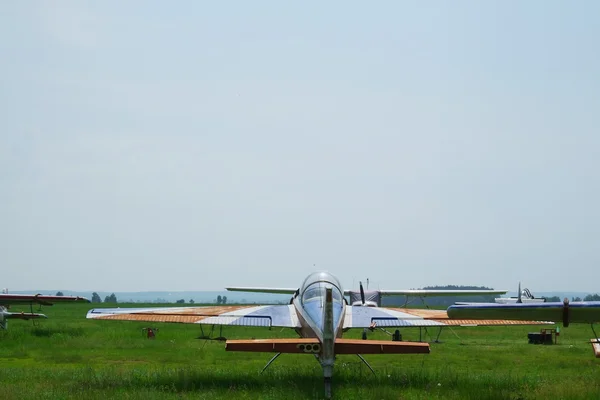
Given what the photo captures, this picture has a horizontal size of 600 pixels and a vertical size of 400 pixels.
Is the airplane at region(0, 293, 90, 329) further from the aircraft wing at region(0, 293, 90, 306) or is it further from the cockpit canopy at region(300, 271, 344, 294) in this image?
the cockpit canopy at region(300, 271, 344, 294)

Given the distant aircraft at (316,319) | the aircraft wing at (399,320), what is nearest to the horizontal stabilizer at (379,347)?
the distant aircraft at (316,319)

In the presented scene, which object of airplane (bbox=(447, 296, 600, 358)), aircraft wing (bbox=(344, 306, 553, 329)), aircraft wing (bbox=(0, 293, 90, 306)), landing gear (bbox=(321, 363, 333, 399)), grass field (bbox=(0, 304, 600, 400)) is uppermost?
airplane (bbox=(447, 296, 600, 358))

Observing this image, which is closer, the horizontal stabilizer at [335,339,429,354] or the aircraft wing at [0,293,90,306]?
the horizontal stabilizer at [335,339,429,354]

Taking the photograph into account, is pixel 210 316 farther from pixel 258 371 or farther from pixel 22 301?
pixel 22 301

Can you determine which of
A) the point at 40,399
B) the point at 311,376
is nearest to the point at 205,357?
the point at 311,376

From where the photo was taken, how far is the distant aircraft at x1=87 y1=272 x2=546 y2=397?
11.9m

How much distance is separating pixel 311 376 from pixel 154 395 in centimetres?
434

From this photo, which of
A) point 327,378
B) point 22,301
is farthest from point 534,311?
point 22,301

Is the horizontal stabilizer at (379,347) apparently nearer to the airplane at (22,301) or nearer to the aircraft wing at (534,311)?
the aircraft wing at (534,311)

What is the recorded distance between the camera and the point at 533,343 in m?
25.2

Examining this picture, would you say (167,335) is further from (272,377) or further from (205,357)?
(272,377)

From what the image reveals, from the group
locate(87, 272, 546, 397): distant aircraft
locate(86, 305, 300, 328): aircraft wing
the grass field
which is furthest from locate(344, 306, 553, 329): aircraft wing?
locate(86, 305, 300, 328): aircraft wing

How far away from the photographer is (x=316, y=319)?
13219 millimetres

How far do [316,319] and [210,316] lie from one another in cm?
328
